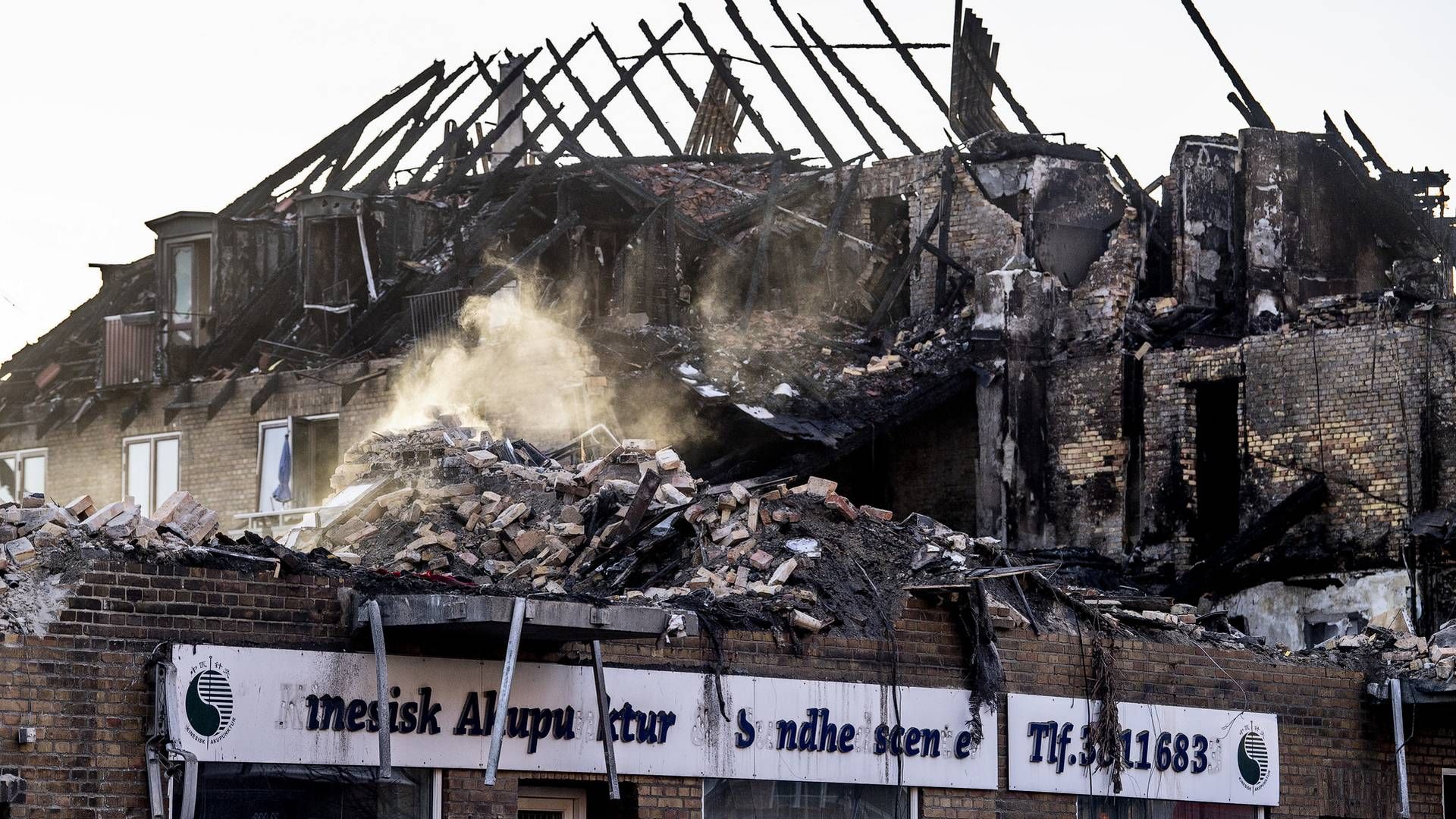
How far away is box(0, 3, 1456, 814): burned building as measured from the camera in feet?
90.1

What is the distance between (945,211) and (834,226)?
63.9 inches

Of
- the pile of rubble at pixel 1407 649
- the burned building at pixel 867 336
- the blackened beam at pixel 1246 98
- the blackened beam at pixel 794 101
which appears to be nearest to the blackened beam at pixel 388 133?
the burned building at pixel 867 336

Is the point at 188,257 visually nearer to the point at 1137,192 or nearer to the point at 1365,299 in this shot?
the point at 1137,192

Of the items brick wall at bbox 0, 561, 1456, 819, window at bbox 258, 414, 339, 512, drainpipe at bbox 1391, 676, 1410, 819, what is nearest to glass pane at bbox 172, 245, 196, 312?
window at bbox 258, 414, 339, 512

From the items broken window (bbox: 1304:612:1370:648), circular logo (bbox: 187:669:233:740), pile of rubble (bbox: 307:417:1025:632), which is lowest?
circular logo (bbox: 187:669:233:740)

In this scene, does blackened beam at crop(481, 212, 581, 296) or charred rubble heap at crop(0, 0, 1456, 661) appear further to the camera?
blackened beam at crop(481, 212, 581, 296)

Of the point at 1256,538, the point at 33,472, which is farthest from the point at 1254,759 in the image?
the point at 33,472

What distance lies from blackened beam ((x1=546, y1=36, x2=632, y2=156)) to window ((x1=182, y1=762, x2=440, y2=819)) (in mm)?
21474

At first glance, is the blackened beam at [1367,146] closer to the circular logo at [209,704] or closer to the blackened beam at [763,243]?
the blackened beam at [763,243]

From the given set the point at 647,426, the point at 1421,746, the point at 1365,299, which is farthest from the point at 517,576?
the point at 1365,299

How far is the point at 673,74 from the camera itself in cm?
3541

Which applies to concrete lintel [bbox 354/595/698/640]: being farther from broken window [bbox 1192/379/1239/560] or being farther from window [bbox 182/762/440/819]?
broken window [bbox 1192/379/1239/560]

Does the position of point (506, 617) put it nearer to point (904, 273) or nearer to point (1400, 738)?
point (1400, 738)

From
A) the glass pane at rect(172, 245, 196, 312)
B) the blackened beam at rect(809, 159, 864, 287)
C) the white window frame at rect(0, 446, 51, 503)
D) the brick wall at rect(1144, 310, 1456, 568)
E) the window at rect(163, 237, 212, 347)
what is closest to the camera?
the brick wall at rect(1144, 310, 1456, 568)
